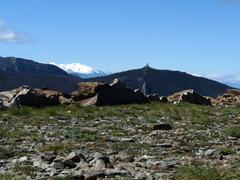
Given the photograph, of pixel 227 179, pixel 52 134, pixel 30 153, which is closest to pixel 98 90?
pixel 52 134

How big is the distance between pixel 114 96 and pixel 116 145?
2508cm

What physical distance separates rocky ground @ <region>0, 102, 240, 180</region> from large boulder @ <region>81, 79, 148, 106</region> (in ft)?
19.5

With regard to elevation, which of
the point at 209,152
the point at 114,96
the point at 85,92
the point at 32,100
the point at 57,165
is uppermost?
the point at 85,92

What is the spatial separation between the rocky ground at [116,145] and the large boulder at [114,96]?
594 cm

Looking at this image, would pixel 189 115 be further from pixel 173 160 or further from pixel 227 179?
pixel 227 179

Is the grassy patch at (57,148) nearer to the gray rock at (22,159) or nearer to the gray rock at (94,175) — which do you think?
the gray rock at (22,159)

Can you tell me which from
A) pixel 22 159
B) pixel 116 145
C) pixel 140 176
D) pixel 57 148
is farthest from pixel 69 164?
pixel 116 145

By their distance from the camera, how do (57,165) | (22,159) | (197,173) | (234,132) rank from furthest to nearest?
(234,132), (22,159), (57,165), (197,173)

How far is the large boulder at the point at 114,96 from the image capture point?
45.7 meters

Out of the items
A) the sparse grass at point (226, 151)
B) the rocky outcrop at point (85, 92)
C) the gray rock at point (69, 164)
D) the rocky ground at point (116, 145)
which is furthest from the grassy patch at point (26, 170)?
the rocky outcrop at point (85, 92)

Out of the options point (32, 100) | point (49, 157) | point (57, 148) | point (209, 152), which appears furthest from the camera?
point (32, 100)

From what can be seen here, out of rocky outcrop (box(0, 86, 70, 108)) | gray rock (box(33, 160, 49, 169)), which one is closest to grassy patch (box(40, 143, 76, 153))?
gray rock (box(33, 160, 49, 169))

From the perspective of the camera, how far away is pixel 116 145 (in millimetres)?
22188

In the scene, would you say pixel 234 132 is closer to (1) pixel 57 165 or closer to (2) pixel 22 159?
(2) pixel 22 159
